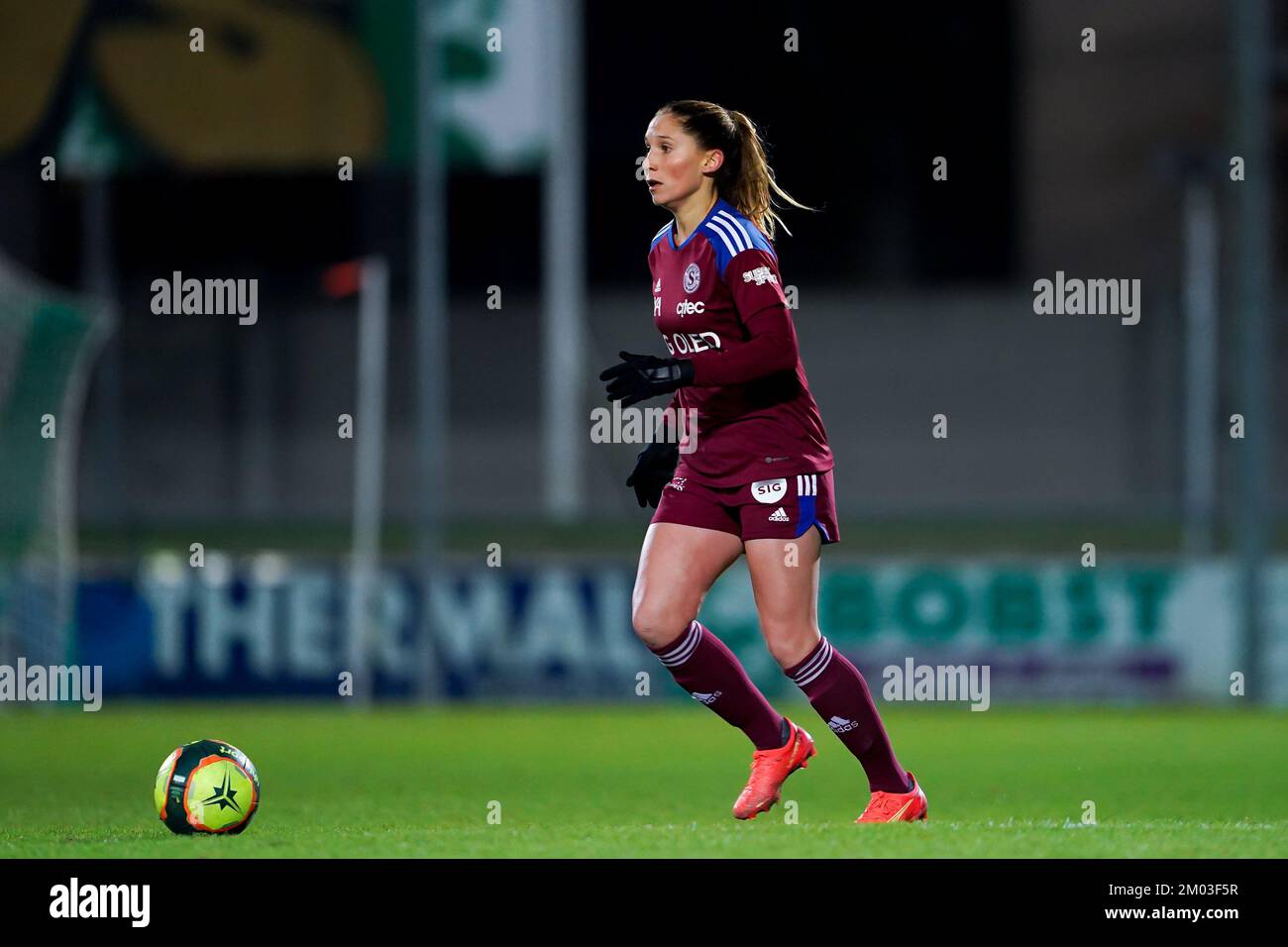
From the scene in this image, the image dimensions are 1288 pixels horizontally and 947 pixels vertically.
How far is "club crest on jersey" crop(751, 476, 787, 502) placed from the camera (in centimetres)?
606

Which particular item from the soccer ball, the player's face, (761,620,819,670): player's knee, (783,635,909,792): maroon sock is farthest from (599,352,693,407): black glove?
the soccer ball

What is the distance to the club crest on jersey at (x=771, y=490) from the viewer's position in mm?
6062

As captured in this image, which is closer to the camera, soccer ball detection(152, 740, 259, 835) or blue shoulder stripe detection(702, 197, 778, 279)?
soccer ball detection(152, 740, 259, 835)

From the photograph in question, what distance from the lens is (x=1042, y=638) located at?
14336 mm

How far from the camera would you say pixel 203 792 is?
5.84 meters

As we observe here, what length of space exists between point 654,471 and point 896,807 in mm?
1290

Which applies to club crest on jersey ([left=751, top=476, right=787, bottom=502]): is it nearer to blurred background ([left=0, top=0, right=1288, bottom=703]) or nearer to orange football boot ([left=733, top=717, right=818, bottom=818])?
orange football boot ([left=733, top=717, right=818, bottom=818])

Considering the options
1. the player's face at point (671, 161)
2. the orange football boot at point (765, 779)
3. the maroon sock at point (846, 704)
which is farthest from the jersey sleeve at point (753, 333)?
the orange football boot at point (765, 779)

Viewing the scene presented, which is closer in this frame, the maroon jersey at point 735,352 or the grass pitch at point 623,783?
the grass pitch at point 623,783

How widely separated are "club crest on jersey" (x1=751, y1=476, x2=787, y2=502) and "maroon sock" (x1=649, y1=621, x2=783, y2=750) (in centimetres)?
45
